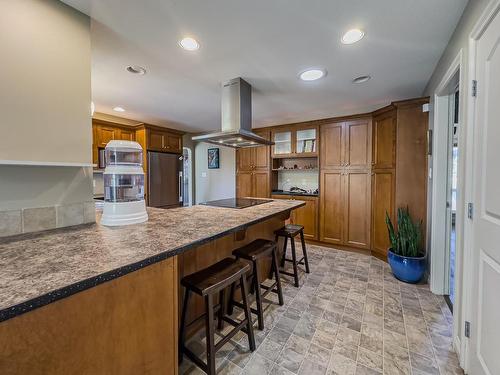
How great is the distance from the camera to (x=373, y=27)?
1604mm

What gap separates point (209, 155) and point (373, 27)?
15.0 ft

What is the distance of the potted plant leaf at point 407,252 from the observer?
2535mm

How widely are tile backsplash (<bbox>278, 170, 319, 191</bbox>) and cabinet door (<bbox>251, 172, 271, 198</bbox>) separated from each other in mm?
446

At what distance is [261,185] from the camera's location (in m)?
4.68

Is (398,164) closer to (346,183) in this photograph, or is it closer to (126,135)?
(346,183)

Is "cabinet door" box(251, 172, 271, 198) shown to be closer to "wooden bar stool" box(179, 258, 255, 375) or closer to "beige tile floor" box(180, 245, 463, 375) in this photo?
"beige tile floor" box(180, 245, 463, 375)

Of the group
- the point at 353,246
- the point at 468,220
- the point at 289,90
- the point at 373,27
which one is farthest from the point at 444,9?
the point at 353,246

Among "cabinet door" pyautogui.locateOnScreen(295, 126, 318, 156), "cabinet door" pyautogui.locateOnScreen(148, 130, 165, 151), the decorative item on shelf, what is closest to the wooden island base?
the decorative item on shelf

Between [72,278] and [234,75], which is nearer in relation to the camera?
[72,278]

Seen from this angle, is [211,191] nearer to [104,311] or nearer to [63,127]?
[63,127]

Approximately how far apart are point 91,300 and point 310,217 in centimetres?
368

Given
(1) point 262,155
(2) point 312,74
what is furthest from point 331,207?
(2) point 312,74

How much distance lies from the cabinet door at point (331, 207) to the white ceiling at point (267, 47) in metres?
1.28

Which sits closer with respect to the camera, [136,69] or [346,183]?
[136,69]
